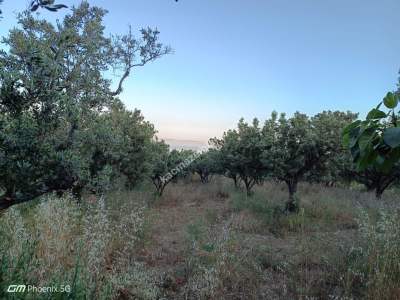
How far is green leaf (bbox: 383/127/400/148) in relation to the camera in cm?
93

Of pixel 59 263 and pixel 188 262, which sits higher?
pixel 59 263

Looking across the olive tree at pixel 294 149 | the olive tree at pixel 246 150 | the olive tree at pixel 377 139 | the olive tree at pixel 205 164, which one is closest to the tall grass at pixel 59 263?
the olive tree at pixel 377 139

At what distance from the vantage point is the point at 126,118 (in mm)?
10555

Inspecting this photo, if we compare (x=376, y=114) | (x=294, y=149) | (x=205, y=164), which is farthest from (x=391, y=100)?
(x=205, y=164)

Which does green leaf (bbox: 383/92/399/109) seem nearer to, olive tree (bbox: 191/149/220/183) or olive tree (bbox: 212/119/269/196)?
olive tree (bbox: 212/119/269/196)

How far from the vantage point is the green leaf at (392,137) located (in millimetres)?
933

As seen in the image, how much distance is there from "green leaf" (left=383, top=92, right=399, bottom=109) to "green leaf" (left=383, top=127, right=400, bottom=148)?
0.17 m

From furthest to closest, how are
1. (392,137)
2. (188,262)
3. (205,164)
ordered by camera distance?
(205,164)
(188,262)
(392,137)

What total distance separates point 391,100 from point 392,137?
0.79ft

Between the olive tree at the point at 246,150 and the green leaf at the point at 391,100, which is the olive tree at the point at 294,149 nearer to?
the olive tree at the point at 246,150

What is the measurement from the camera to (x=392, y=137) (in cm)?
97

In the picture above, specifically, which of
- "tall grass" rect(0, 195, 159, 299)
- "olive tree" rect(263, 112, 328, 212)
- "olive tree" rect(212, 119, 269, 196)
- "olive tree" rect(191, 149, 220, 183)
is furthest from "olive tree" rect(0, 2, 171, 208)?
"olive tree" rect(191, 149, 220, 183)

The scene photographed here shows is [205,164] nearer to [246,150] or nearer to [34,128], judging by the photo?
[246,150]

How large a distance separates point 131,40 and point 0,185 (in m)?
11.4
